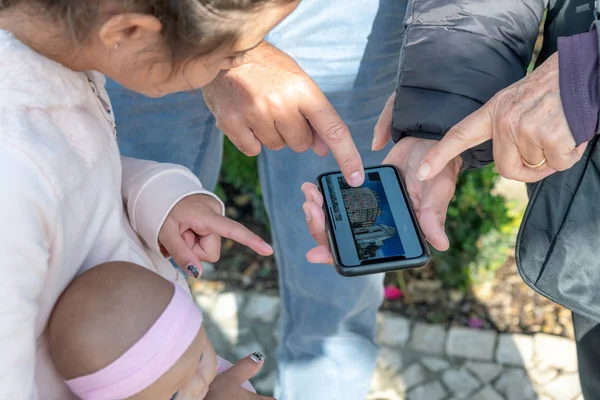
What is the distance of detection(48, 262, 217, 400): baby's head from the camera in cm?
108

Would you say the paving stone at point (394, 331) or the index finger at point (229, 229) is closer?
the index finger at point (229, 229)

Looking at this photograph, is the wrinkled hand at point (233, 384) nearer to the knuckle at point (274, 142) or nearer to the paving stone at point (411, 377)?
the knuckle at point (274, 142)

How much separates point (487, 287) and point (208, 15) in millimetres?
2284

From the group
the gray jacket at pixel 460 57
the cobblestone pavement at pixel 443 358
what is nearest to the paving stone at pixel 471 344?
the cobblestone pavement at pixel 443 358

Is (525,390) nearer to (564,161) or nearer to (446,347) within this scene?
(446,347)

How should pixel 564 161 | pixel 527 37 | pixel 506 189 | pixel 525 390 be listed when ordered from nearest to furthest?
pixel 564 161
pixel 527 37
pixel 525 390
pixel 506 189

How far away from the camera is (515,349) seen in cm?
274

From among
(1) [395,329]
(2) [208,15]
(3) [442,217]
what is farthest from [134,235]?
(1) [395,329]

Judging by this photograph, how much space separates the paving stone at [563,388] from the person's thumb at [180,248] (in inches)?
67.5

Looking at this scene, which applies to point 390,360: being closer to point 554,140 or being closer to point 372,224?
point 372,224

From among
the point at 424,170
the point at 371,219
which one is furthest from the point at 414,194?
the point at 424,170

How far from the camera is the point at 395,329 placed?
2889mm

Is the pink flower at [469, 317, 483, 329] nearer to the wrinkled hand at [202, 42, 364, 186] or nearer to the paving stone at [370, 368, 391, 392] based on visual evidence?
the paving stone at [370, 368, 391, 392]

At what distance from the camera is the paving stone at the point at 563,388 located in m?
2.58
